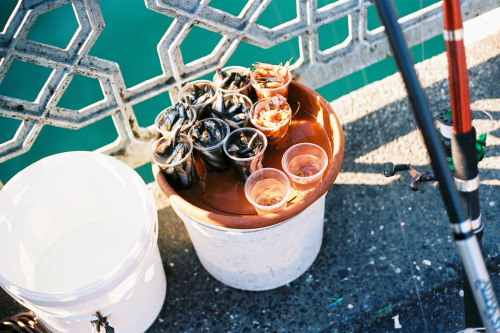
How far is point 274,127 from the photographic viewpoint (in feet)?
8.51

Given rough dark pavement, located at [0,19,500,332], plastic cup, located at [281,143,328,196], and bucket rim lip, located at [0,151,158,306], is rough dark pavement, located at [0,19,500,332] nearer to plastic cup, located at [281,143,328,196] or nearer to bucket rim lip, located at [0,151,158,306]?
plastic cup, located at [281,143,328,196]

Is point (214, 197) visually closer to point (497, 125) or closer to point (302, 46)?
point (302, 46)

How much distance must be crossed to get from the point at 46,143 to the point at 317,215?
307cm

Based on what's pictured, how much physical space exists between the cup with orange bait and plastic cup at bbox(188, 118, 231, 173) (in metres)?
0.32

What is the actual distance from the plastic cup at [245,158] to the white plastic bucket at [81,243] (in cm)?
48

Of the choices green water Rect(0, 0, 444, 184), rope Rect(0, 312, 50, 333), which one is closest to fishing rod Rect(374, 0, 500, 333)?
rope Rect(0, 312, 50, 333)

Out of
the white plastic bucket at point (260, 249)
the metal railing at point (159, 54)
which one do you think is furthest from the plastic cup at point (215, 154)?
the metal railing at point (159, 54)

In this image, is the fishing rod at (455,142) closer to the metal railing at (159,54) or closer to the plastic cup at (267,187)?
the plastic cup at (267,187)

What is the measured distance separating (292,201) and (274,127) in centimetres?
41

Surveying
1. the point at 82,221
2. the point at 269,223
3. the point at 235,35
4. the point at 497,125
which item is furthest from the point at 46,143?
the point at 497,125

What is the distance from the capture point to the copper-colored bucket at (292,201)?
233 cm

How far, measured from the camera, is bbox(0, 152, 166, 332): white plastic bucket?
2.32 metres

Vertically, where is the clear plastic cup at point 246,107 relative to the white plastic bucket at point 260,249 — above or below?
above

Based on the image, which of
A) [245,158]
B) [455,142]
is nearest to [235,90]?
[245,158]
